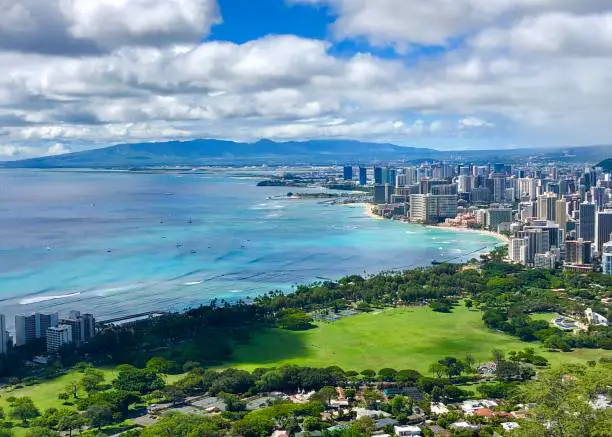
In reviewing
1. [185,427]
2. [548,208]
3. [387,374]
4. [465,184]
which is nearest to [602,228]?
[548,208]

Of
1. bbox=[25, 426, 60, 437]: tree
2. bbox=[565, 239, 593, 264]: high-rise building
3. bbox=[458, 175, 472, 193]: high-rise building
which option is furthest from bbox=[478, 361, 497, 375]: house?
bbox=[458, 175, 472, 193]: high-rise building

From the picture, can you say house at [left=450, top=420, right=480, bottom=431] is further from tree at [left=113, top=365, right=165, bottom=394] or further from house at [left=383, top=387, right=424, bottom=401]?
tree at [left=113, top=365, right=165, bottom=394]

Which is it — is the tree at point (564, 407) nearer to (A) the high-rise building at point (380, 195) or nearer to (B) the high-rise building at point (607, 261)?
(B) the high-rise building at point (607, 261)

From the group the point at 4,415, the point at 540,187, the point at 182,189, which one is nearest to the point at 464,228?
the point at 540,187

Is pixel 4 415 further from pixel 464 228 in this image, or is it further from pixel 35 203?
pixel 35 203

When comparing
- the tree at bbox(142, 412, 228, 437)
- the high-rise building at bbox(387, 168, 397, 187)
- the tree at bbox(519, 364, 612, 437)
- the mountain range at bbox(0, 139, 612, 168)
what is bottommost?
the tree at bbox(142, 412, 228, 437)
